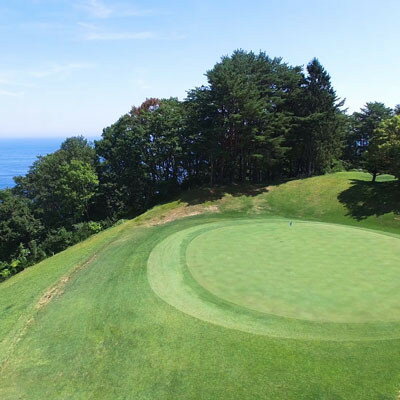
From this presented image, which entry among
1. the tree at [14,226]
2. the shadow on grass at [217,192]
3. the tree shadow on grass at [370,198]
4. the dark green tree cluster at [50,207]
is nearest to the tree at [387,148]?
the tree shadow on grass at [370,198]

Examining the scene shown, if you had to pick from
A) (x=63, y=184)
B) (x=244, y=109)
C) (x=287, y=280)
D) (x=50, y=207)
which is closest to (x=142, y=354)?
(x=287, y=280)

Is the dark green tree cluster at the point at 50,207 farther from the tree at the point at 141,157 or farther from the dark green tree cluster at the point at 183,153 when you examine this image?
the tree at the point at 141,157

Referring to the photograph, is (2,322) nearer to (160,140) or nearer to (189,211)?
(189,211)

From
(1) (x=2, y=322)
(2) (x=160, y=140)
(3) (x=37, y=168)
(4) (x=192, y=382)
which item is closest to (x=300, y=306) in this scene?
(4) (x=192, y=382)

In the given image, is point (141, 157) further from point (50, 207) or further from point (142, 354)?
point (142, 354)

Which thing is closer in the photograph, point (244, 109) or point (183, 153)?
point (244, 109)
